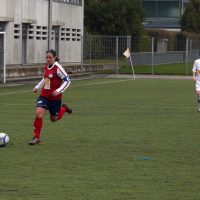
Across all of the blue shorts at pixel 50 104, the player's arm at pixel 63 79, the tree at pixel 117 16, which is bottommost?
the blue shorts at pixel 50 104

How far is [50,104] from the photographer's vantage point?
54.0ft

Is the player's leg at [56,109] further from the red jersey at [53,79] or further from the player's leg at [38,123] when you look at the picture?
the player's leg at [38,123]

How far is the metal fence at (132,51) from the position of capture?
53250 millimetres

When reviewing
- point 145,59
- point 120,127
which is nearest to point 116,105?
point 120,127

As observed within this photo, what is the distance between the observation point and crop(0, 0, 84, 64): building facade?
48406 mm

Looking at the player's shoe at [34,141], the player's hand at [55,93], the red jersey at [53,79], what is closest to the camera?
the player's shoe at [34,141]

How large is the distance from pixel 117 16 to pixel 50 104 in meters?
54.7

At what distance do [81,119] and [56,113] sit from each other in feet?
16.0

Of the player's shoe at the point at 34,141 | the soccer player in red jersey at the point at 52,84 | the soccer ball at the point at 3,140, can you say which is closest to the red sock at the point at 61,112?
the soccer player in red jersey at the point at 52,84

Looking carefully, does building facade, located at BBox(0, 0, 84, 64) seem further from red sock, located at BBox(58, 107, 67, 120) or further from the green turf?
red sock, located at BBox(58, 107, 67, 120)

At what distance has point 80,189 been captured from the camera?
10984 mm

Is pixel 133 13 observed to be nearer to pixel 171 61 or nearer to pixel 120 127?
pixel 171 61

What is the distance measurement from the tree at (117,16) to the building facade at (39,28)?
782 cm

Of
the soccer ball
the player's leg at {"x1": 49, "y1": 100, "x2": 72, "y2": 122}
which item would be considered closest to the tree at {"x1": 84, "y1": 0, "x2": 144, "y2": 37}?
the player's leg at {"x1": 49, "y1": 100, "x2": 72, "y2": 122}
